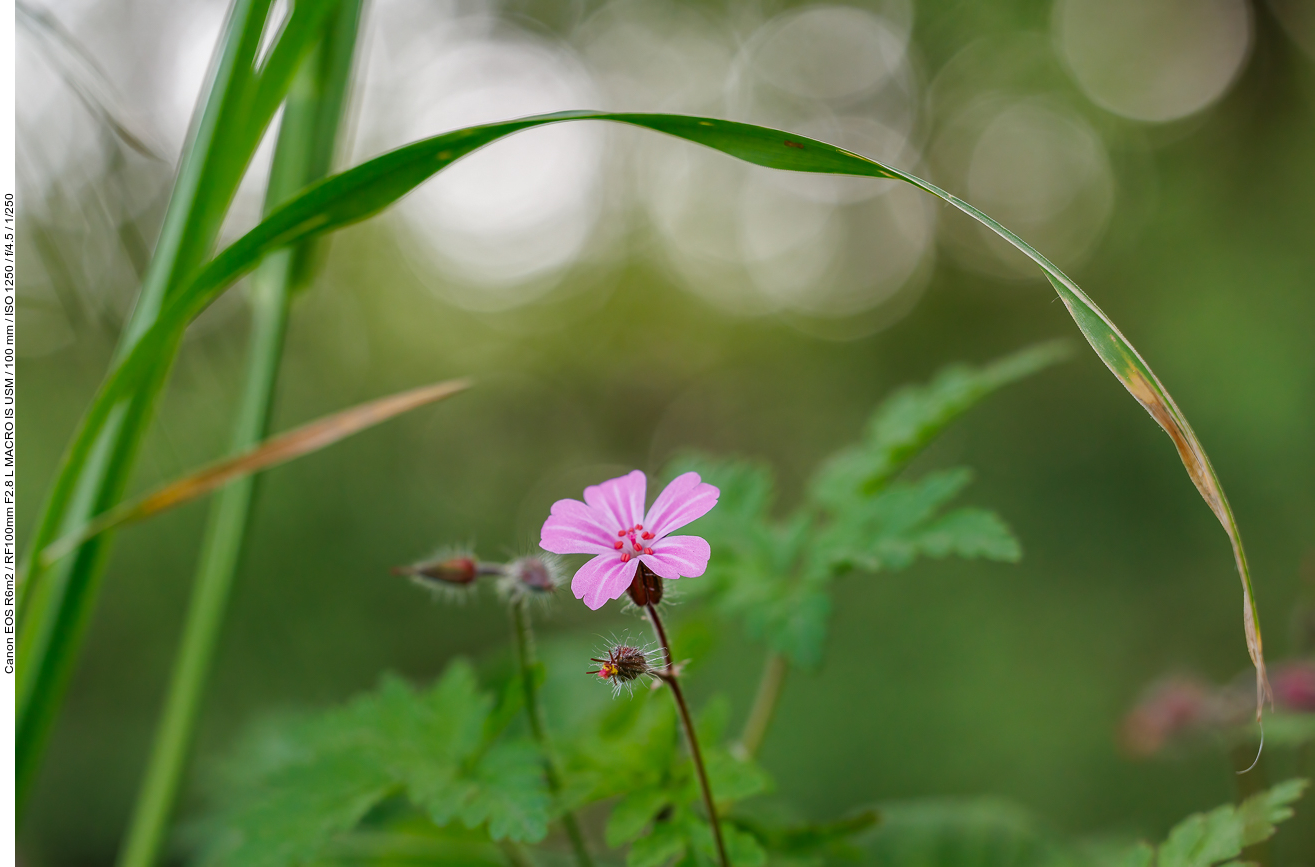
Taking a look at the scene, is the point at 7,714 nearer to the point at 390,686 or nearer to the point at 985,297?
the point at 390,686

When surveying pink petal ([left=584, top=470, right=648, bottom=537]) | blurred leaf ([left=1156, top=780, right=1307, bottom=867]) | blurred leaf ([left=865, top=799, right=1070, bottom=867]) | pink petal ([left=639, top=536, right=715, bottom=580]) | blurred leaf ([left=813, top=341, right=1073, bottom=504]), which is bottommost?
blurred leaf ([left=1156, top=780, right=1307, bottom=867])

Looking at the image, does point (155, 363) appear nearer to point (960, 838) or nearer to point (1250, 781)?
point (960, 838)

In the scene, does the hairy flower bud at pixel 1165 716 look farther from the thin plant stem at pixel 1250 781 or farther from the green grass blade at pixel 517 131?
the green grass blade at pixel 517 131

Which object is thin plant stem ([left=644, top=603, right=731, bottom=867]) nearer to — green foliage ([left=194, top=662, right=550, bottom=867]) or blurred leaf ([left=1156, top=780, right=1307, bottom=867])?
green foliage ([left=194, top=662, right=550, bottom=867])

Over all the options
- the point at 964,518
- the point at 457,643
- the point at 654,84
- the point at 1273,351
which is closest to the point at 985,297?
the point at 1273,351

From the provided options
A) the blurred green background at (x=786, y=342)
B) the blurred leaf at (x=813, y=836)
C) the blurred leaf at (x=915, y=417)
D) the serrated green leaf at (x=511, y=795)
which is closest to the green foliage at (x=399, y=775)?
the serrated green leaf at (x=511, y=795)

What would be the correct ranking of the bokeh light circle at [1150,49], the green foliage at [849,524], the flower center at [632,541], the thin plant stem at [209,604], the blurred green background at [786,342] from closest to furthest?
the flower center at [632,541], the green foliage at [849,524], the thin plant stem at [209,604], the blurred green background at [786,342], the bokeh light circle at [1150,49]

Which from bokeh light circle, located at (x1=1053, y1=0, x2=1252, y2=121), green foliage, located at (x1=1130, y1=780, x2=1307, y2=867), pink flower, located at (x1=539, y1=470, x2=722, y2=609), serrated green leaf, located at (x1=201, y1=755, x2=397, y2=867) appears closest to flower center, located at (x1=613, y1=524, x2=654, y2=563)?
pink flower, located at (x1=539, y1=470, x2=722, y2=609)

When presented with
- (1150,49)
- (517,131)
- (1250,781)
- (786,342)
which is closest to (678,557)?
(517,131)
